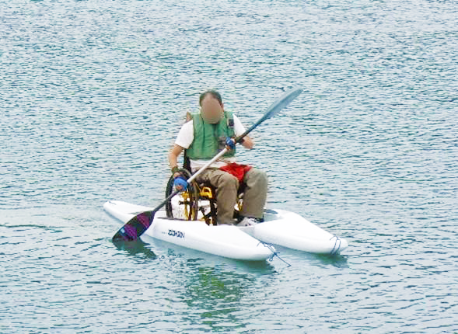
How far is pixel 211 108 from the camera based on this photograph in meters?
17.0

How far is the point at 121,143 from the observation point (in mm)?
24250

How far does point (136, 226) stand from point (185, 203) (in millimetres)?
701

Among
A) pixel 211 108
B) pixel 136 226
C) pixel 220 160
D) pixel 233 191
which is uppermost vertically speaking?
pixel 211 108

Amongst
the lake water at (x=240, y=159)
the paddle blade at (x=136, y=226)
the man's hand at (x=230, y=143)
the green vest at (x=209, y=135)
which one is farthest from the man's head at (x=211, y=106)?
the lake water at (x=240, y=159)

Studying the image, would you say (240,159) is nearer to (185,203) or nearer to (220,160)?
(220,160)

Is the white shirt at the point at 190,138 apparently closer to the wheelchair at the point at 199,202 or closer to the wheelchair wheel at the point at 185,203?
the wheelchair at the point at 199,202

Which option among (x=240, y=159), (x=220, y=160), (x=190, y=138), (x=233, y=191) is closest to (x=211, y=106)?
(x=190, y=138)

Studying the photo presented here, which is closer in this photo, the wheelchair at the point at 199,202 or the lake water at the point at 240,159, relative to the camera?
the lake water at the point at 240,159

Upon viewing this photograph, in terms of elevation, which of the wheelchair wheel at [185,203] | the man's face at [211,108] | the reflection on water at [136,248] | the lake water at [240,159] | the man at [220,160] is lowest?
the reflection on water at [136,248]

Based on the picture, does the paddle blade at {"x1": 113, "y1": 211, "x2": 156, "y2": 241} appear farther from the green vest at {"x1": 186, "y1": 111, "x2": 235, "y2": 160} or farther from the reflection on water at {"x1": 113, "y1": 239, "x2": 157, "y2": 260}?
the green vest at {"x1": 186, "y1": 111, "x2": 235, "y2": 160}

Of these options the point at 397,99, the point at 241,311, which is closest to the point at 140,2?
the point at 397,99

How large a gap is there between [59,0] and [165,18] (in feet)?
21.3

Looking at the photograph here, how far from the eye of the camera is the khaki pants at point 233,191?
658 inches

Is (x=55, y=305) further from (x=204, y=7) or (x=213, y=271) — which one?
(x=204, y=7)
